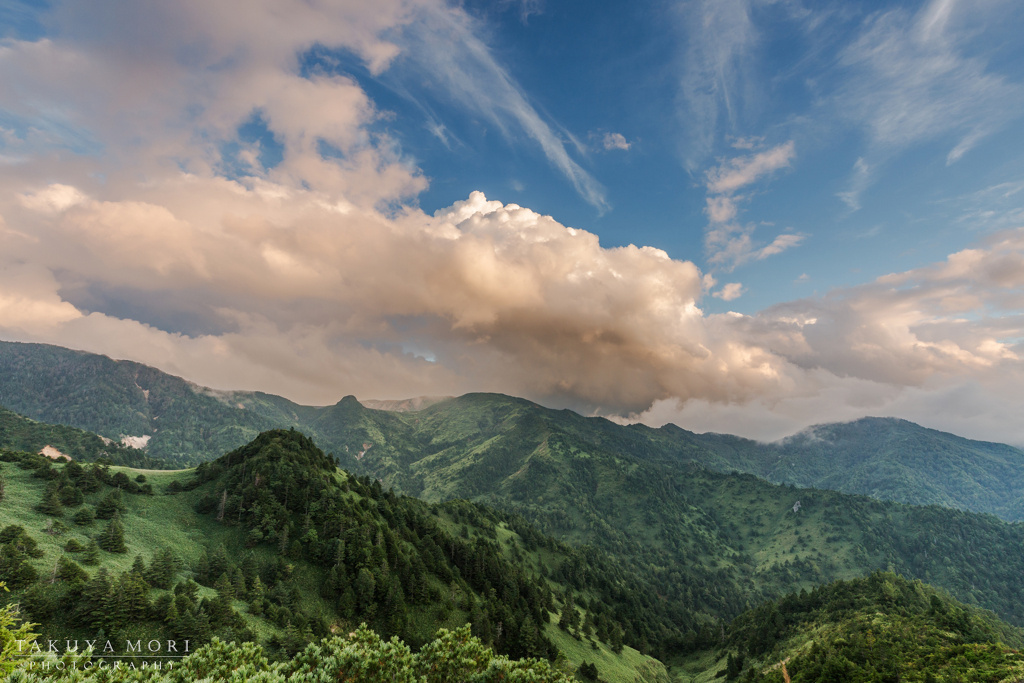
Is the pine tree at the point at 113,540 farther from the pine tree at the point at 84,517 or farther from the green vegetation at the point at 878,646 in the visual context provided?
the green vegetation at the point at 878,646

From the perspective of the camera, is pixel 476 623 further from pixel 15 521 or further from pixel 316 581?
pixel 15 521

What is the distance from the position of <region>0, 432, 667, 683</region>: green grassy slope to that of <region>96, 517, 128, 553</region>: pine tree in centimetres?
186

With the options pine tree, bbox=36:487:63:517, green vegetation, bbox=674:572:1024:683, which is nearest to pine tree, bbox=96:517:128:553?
pine tree, bbox=36:487:63:517

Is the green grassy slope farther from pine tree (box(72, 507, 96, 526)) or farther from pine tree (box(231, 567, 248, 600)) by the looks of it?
pine tree (box(72, 507, 96, 526))

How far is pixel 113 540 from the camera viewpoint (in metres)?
98.4

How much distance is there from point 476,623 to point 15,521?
414ft

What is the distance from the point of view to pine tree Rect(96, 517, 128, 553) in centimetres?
9781

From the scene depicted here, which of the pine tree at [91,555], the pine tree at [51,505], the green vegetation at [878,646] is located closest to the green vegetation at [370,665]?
the pine tree at [91,555]

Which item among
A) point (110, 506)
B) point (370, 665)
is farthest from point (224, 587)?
point (370, 665)

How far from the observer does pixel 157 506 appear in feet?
430

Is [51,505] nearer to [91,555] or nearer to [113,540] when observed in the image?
[113,540]

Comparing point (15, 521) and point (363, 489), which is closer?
point (15, 521)

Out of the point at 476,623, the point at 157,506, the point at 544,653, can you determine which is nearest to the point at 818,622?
the point at 544,653

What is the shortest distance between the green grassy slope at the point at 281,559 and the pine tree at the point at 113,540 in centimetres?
186
